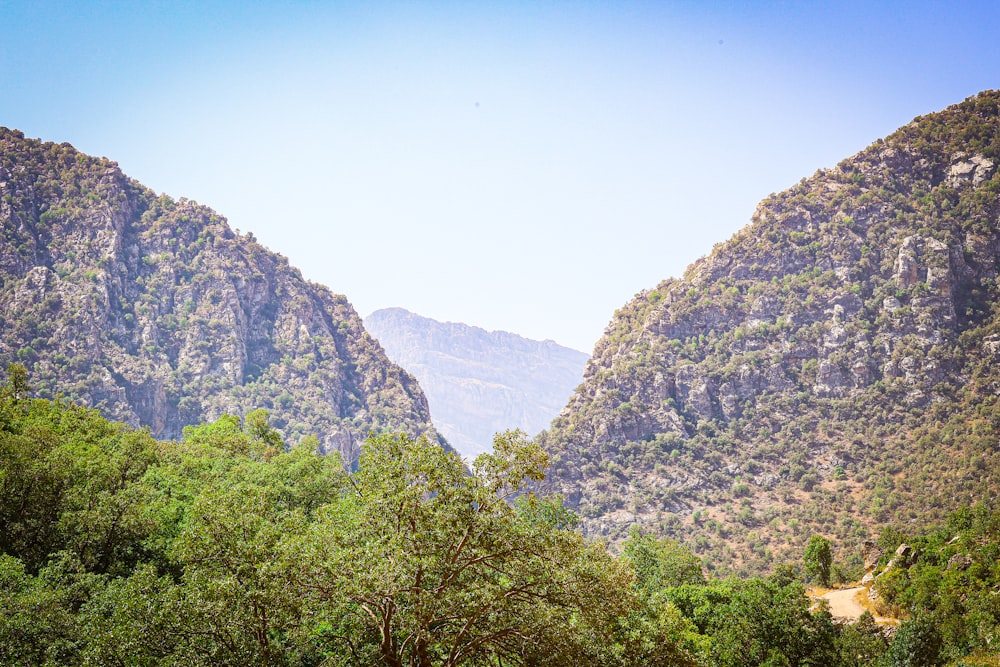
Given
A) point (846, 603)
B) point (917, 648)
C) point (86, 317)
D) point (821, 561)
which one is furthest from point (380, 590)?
point (86, 317)

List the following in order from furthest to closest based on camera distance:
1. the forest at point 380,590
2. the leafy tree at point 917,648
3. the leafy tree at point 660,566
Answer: the leafy tree at point 660,566
the leafy tree at point 917,648
the forest at point 380,590

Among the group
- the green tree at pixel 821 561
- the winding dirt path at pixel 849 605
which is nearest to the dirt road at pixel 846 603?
the winding dirt path at pixel 849 605

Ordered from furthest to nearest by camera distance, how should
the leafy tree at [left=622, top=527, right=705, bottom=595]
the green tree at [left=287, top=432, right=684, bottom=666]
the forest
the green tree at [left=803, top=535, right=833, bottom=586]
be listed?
the green tree at [left=803, top=535, right=833, bottom=586] < the leafy tree at [left=622, top=527, right=705, bottom=595] < the forest < the green tree at [left=287, top=432, right=684, bottom=666]

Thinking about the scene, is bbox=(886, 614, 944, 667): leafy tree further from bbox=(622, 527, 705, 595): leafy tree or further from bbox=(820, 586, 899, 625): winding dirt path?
bbox=(622, 527, 705, 595): leafy tree

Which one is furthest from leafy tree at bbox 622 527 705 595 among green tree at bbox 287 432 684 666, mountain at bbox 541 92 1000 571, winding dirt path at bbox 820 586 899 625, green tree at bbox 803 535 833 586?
green tree at bbox 287 432 684 666

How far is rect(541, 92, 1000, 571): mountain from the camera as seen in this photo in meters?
122

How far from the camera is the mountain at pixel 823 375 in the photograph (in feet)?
401

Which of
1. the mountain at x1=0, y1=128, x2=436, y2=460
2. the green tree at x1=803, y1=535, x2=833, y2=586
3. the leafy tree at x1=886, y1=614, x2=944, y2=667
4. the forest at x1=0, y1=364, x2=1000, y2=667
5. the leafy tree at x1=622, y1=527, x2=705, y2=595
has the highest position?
the mountain at x1=0, y1=128, x2=436, y2=460

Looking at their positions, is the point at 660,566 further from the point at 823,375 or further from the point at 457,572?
the point at 823,375

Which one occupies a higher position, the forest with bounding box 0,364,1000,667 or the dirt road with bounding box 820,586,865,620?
the forest with bounding box 0,364,1000,667

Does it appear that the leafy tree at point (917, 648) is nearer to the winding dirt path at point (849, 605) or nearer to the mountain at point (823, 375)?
the winding dirt path at point (849, 605)

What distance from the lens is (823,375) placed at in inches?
6122

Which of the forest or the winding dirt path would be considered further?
the winding dirt path

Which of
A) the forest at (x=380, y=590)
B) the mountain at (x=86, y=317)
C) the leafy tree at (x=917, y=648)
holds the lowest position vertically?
the leafy tree at (x=917, y=648)
